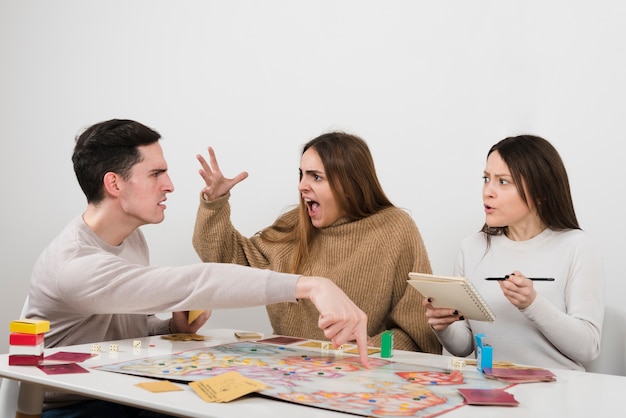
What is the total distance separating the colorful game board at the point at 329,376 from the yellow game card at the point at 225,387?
0.13 feet

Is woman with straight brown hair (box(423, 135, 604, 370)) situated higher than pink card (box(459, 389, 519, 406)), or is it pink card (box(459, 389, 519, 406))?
woman with straight brown hair (box(423, 135, 604, 370))

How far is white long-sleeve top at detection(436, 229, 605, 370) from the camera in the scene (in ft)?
6.85

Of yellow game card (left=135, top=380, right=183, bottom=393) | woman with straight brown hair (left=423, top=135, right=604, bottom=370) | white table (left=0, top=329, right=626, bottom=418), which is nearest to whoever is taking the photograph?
white table (left=0, top=329, right=626, bottom=418)

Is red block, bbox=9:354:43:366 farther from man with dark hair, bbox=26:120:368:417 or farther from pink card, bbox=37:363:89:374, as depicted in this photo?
man with dark hair, bbox=26:120:368:417

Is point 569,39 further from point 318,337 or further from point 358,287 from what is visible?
point 318,337

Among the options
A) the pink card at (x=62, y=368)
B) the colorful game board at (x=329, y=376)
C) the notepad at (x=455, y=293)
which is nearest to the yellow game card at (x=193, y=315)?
the colorful game board at (x=329, y=376)

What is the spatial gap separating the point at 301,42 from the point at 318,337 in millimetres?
1413

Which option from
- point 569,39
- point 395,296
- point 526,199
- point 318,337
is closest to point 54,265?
point 318,337

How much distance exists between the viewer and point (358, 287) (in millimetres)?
2543

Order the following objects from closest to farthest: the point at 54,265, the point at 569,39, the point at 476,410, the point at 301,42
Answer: the point at 476,410
the point at 54,265
the point at 569,39
the point at 301,42

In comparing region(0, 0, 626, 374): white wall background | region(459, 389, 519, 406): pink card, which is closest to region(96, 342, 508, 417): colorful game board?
region(459, 389, 519, 406): pink card

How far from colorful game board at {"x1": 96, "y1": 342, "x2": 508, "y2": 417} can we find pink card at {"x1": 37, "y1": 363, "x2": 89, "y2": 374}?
2.1 inches

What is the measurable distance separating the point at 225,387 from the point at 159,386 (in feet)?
0.47

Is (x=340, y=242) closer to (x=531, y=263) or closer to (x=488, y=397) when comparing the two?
(x=531, y=263)
